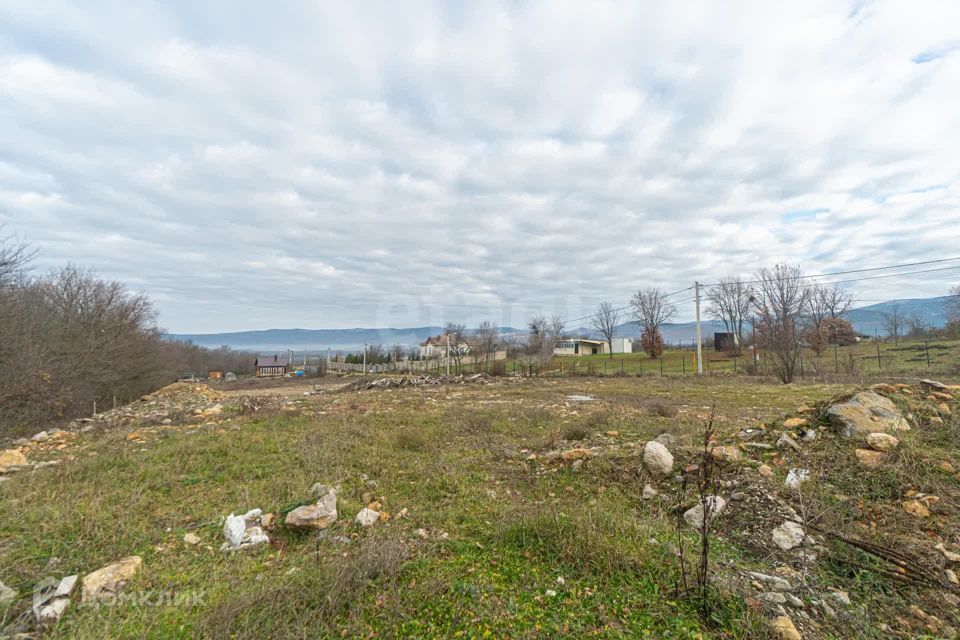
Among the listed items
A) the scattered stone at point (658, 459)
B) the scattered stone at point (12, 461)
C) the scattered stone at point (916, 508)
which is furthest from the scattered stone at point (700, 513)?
the scattered stone at point (12, 461)

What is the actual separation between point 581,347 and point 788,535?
56.5 metres

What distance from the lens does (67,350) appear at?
46.5 feet

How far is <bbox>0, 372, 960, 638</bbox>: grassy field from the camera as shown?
85.6 inches

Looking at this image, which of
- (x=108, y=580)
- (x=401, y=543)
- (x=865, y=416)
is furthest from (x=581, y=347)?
(x=108, y=580)

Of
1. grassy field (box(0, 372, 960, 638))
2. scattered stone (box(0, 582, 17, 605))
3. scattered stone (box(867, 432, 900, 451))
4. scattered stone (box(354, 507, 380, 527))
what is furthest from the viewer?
scattered stone (box(867, 432, 900, 451))

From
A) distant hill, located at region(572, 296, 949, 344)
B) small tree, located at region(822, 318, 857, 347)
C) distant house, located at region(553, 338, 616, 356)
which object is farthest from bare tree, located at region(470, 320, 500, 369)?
small tree, located at region(822, 318, 857, 347)

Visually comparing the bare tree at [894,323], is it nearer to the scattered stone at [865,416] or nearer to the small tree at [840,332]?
the small tree at [840,332]

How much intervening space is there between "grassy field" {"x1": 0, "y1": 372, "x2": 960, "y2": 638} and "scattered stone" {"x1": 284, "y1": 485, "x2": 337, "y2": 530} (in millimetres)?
98

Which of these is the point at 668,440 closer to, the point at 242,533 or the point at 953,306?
the point at 242,533

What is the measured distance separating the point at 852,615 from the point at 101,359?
22229 mm

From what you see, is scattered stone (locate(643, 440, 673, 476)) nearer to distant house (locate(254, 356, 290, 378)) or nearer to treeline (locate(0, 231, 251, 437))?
treeline (locate(0, 231, 251, 437))

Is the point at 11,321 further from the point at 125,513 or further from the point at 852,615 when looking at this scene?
the point at 852,615

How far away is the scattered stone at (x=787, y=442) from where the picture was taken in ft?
14.4

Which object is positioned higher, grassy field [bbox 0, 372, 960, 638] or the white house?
the white house
